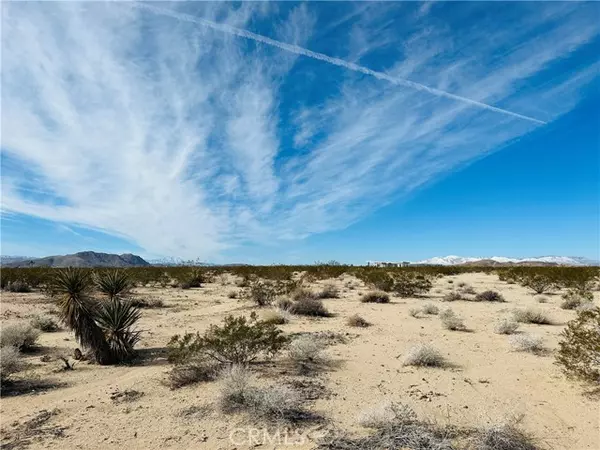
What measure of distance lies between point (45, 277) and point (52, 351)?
20.1 meters

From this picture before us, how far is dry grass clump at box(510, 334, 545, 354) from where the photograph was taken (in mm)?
9852

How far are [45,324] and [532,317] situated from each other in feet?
52.3

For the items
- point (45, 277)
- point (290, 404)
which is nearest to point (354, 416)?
point (290, 404)

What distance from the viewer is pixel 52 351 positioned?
10531mm

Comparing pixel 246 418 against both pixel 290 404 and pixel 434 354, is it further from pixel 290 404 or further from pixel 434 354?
pixel 434 354

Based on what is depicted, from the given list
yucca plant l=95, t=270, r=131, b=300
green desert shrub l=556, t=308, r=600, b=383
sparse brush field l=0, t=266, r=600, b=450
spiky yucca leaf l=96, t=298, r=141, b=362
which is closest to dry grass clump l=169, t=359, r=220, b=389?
sparse brush field l=0, t=266, r=600, b=450

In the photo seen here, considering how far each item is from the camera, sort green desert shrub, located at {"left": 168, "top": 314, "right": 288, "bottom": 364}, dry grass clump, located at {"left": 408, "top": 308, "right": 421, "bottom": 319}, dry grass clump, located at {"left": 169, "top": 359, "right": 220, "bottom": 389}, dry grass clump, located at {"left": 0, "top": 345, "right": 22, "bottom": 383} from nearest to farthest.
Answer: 1. dry grass clump, located at {"left": 169, "top": 359, "right": 220, "bottom": 389}
2. dry grass clump, located at {"left": 0, "top": 345, "right": 22, "bottom": 383}
3. green desert shrub, located at {"left": 168, "top": 314, "right": 288, "bottom": 364}
4. dry grass clump, located at {"left": 408, "top": 308, "right": 421, "bottom": 319}

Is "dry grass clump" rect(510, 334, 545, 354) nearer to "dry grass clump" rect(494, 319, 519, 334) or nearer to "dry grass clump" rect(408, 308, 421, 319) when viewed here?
"dry grass clump" rect(494, 319, 519, 334)

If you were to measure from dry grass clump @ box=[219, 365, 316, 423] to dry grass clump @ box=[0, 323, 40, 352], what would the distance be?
6334 mm

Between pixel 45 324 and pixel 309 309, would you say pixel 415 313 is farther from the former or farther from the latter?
pixel 45 324

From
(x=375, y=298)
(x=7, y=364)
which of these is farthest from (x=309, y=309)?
(x=7, y=364)

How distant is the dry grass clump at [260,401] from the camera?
5992 millimetres

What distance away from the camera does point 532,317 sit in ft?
44.9

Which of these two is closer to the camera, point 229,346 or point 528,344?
point 229,346
